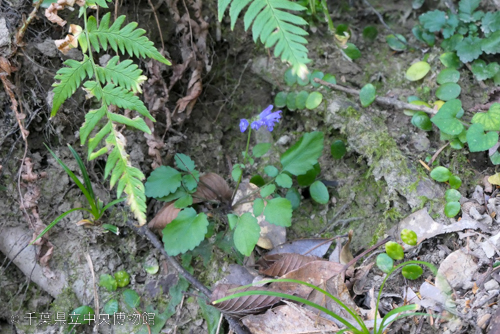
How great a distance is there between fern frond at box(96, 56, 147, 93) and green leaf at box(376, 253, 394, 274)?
1.39 metres

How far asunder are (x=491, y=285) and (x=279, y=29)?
138 centimetres

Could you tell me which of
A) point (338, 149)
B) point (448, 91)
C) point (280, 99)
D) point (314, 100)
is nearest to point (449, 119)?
point (448, 91)

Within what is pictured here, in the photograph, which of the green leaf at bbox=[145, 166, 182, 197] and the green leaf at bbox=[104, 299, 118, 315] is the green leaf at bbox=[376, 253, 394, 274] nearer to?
the green leaf at bbox=[145, 166, 182, 197]

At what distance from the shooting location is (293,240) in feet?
7.20

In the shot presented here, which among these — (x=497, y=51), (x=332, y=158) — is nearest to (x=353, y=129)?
(x=332, y=158)

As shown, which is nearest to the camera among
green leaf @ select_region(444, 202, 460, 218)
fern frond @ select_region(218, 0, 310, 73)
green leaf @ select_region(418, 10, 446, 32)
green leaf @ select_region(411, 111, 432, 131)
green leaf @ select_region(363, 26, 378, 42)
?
fern frond @ select_region(218, 0, 310, 73)

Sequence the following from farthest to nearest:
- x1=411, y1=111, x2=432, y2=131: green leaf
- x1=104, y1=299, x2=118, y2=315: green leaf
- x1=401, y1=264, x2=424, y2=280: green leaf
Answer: x1=411, y1=111, x2=432, y2=131: green leaf < x1=104, y1=299, x2=118, y2=315: green leaf < x1=401, y1=264, x2=424, y2=280: green leaf

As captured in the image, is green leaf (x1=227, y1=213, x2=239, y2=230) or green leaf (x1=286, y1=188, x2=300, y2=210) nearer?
green leaf (x1=227, y1=213, x2=239, y2=230)

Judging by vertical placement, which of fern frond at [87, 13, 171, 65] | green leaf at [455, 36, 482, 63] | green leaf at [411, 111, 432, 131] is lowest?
green leaf at [411, 111, 432, 131]

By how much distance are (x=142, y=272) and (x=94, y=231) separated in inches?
14.0

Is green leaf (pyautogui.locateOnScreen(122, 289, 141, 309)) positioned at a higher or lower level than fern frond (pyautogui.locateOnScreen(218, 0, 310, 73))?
lower

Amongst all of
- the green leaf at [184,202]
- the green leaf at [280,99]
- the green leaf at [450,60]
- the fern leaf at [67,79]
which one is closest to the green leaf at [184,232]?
the green leaf at [184,202]

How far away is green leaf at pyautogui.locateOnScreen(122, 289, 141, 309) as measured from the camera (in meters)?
2.15

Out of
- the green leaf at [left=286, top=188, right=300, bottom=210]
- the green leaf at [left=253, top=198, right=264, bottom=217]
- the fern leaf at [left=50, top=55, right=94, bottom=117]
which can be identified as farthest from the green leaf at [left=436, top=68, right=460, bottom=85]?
the fern leaf at [left=50, top=55, right=94, bottom=117]
